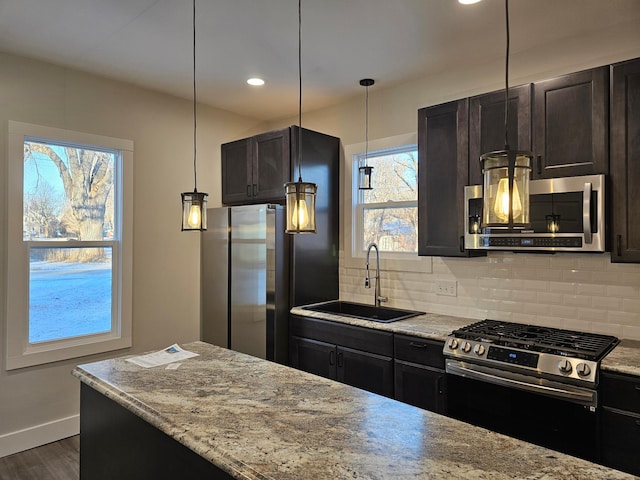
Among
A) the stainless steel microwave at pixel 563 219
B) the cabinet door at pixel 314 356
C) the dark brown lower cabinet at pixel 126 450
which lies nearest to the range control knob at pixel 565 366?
the stainless steel microwave at pixel 563 219

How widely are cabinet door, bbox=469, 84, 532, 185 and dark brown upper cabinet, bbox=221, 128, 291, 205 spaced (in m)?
1.49

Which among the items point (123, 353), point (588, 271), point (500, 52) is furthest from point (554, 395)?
point (123, 353)

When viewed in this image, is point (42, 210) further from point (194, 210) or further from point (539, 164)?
point (539, 164)

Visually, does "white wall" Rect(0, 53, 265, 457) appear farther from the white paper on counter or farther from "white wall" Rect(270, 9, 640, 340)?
the white paper on counter

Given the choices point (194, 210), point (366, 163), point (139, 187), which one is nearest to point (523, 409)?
point (194, 210)

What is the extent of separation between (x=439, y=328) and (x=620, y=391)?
3.45ft

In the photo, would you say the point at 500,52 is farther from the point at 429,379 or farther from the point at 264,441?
the point at 264,441

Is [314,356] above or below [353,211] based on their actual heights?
below

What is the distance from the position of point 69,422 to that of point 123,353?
2.02 feet

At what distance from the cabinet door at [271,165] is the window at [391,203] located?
673mm

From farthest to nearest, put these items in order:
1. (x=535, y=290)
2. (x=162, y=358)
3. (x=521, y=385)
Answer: (x=535, y=290), (x=521, y=385), (x=162, y=358)

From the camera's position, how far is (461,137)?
118 inches

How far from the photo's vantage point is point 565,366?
2.21m

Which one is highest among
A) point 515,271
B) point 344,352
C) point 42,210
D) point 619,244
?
point 42,210
